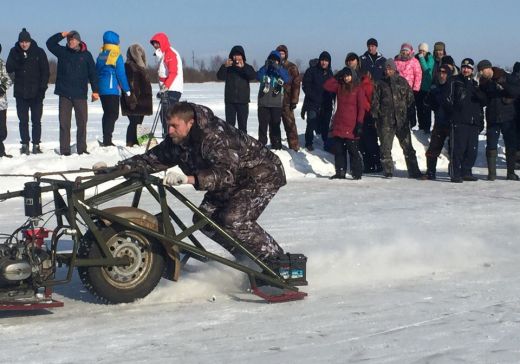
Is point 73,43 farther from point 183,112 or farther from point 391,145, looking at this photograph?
point 183,112

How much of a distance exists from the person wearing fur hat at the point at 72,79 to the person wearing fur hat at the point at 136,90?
2.28ft

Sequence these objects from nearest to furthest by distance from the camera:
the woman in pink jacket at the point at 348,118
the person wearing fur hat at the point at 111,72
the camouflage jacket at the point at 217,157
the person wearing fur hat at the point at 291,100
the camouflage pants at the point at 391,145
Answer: the camouflage jacket at the point at 217,157, the woman in pink jacket at the point at 348,118, the person wearing fur hat at the point at 111,72, the camouflage pants at the point at 391,145, the person wearing fur hat at the point at 291,100

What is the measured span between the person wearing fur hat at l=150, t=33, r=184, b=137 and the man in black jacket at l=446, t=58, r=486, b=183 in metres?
4.12

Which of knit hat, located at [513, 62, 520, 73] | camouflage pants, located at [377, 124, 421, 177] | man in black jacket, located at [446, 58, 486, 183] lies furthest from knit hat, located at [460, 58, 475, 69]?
camouflage pants, located at [377, 124, 421, 177]

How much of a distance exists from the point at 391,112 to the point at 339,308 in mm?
8583

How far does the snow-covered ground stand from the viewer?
19.6 ft

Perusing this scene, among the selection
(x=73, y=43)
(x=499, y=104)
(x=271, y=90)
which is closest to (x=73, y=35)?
(x=73, y=43)

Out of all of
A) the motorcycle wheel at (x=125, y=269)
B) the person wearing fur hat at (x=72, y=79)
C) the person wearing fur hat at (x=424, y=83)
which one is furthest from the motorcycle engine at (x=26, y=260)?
the person wearing fur hat at (x=424, y=83)

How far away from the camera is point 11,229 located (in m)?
11.0

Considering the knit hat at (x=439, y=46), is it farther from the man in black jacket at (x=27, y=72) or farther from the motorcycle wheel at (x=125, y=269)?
the motorcycle wheel at (x=125, y=269)

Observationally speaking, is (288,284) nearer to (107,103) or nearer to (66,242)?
(66,242)

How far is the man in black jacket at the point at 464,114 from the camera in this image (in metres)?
14.7

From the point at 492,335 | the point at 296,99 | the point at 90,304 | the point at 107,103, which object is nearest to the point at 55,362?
the point at 90,304

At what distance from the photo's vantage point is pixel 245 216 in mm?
7500
